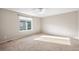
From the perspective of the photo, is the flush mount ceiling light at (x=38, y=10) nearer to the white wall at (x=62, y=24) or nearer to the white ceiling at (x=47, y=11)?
the white ceiling at (x=47, y=11)

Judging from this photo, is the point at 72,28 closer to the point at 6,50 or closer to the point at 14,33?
the point at 14,33

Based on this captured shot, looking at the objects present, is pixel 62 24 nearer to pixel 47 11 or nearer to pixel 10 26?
pixel 47 11

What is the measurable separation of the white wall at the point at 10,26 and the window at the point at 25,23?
114 mm

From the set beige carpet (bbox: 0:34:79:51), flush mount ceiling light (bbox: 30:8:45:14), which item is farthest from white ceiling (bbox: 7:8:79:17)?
beige carpet (bbox: 0:34:79:51)

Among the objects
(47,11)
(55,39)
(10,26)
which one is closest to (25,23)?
(10,26)

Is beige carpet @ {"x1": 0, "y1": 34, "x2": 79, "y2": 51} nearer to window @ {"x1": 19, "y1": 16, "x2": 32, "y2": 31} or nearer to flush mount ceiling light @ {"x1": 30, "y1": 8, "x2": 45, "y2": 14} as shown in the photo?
window @ {"x1": 19, "y1": 16, "x2": 32, "y2": 31}

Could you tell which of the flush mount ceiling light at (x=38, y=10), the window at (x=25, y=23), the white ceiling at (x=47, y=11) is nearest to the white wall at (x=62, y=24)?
the white ceiling at (x=47, y=11)

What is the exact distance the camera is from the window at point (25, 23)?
7.86ft

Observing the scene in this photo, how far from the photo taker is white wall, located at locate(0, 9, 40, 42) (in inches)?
90.3

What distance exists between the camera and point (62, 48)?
217cm
